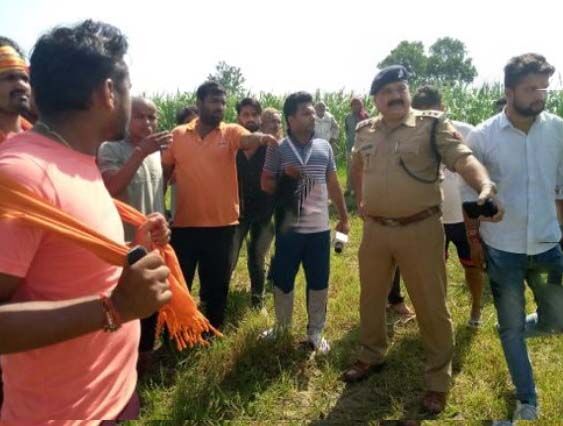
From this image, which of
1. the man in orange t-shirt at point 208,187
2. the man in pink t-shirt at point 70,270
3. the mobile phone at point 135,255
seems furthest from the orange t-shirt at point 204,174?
the mobile phone at point 135,255

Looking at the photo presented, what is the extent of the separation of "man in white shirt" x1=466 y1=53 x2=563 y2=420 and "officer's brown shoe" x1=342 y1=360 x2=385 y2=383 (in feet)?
2.92

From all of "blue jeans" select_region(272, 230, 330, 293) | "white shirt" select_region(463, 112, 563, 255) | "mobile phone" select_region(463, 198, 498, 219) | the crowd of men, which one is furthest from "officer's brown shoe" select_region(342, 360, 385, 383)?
"mobile phone" select_region(463, 198, 498, 219)

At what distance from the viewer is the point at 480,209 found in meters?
2.49

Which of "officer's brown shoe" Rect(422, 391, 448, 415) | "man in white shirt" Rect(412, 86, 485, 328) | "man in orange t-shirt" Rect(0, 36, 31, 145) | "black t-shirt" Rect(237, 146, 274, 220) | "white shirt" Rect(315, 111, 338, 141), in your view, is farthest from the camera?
"white shirt" Rect(315, 111, 338, 141)

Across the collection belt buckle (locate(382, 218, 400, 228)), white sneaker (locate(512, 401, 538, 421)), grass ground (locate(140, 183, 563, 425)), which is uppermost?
belt buckle (locate(382, 218, 400, 228))

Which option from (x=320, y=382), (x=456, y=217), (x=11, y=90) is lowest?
→ (x=320, y=382)

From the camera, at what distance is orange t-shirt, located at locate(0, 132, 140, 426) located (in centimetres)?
111

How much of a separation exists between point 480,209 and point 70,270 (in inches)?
77.4

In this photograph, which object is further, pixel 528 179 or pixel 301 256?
pixel 301 256

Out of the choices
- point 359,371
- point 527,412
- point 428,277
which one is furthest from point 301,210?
point 527,412

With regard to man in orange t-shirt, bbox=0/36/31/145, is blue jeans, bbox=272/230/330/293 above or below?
below

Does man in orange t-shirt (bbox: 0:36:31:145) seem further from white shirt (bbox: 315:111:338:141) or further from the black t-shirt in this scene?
white shirt (bbox: 315:111:338:141)

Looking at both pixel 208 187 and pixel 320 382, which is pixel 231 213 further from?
pixel 320 382

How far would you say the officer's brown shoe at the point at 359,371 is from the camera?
3252mm
